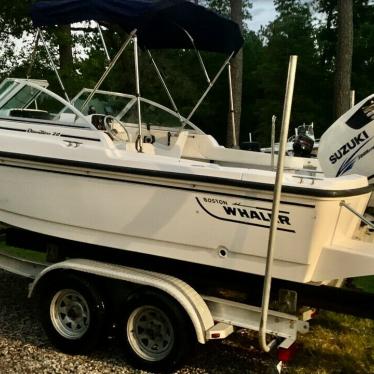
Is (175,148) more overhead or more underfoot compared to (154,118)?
more underfoot

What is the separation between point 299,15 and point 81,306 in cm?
2619

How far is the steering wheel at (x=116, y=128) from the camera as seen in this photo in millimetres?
5898

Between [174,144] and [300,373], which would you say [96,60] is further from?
[300,373]

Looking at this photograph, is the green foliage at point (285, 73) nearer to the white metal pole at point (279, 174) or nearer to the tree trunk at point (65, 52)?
the tree trunk at point (65, 52)

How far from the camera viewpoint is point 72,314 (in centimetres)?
468

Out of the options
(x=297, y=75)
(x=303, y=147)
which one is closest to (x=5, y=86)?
(x=303, y=147)

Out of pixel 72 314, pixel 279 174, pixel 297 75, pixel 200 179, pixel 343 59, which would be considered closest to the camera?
pixel 279 174

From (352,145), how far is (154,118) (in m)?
2.83

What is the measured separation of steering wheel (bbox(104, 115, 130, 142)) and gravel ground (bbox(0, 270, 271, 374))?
203 cm

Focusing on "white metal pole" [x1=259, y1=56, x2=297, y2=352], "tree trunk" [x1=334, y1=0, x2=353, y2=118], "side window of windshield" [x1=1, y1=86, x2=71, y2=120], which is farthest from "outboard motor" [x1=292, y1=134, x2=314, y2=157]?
"tree trunk" [x1=334, y1=0, x2=353, y2=118]

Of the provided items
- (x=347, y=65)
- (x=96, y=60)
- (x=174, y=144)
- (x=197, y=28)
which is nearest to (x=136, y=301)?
(x=174, y=144)

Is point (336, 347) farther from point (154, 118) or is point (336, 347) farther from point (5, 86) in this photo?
point (5, 86)

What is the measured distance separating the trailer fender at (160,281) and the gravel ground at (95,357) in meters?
0.52

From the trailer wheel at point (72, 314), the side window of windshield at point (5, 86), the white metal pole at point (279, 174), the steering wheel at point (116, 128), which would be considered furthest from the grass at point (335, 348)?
the side window of windshield at point (5, 86)
